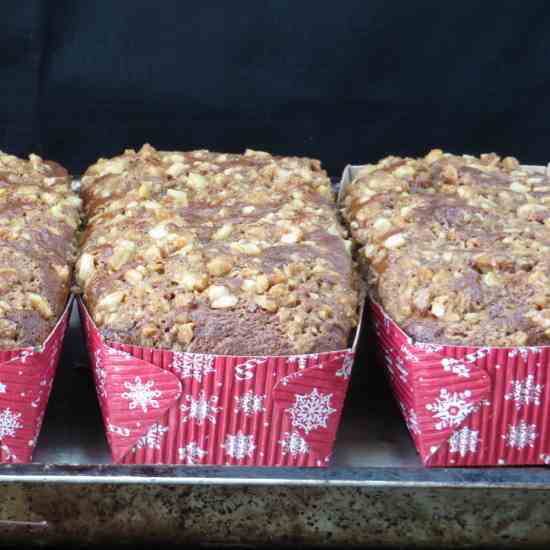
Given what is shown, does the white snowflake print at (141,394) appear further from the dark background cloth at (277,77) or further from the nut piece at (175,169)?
the dark background cloth at (277,77)

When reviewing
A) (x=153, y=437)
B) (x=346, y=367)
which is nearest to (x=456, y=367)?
(x=346, y=367)

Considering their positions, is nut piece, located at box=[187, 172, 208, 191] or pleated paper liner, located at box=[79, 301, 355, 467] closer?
pleated paper liner, located at box=[79, 301, 355, 467]

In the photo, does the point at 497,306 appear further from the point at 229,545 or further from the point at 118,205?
the point at 118,205

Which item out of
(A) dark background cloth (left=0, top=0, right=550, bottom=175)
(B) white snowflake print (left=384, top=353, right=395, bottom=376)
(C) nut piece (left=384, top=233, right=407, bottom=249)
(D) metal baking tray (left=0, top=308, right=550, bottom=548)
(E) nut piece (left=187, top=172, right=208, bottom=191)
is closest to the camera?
(D) metal baking tray (left=0, top=308, right=550, bottom=548)

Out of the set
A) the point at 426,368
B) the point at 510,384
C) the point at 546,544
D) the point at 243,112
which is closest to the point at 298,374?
the point at 426,368

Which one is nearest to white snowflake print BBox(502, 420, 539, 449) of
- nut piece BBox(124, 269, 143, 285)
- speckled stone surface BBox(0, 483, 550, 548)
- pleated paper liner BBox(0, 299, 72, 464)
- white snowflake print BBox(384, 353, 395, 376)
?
speckled stone surface BBox(0, 483, 550, 548)

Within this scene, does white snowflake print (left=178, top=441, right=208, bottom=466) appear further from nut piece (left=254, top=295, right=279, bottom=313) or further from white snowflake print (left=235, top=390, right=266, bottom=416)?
nut piece (left=254, top=295, right=279, bottom=313)
